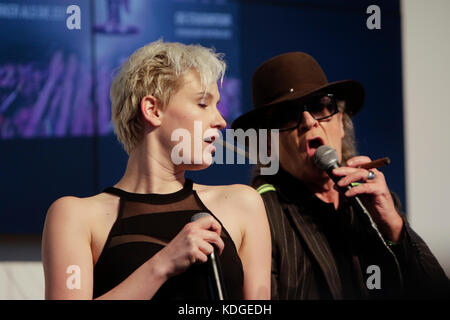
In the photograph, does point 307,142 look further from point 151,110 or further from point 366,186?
point 151,110

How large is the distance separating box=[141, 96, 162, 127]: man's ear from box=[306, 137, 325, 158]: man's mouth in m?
0.64

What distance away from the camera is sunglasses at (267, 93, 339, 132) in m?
2.07

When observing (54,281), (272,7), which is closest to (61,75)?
(272,7)

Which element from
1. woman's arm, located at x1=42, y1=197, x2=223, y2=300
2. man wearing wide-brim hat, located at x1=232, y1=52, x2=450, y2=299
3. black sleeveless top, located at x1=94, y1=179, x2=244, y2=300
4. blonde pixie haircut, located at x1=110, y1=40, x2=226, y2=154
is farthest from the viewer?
man wearing wide-brim hat, located at x1=232, y1=52, x2=450, y2=299

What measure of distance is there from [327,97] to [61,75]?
4.53 ft

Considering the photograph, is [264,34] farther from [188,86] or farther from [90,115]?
[188,86]

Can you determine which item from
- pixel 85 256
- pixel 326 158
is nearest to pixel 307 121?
pixel 326 158

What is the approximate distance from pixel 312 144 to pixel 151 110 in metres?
0.69

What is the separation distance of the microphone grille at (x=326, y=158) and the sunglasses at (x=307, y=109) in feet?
0.85

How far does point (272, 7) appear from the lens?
3031 mm

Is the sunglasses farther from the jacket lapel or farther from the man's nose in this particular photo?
the jacket lapel

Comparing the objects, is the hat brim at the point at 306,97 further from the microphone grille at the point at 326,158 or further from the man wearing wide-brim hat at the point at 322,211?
the microphone grille at the point at 326,158

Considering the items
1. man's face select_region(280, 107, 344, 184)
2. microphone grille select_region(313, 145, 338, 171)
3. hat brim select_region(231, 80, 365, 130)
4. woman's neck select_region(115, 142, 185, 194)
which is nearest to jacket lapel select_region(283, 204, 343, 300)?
man's face select_region(280, 107, 344, 184)

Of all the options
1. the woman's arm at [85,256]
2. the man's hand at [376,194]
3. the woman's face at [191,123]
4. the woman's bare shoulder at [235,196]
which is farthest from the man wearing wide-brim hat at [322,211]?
the woman's arm at [85,256]
